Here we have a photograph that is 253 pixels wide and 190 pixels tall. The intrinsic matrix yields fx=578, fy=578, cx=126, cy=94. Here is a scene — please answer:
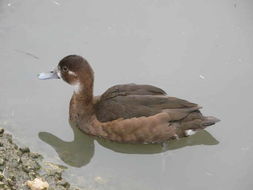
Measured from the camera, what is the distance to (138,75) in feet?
24.8

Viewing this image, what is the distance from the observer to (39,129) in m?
6.85

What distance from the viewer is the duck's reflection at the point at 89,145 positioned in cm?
661

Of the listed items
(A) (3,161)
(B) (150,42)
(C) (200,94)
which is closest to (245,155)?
(C) (200,94)

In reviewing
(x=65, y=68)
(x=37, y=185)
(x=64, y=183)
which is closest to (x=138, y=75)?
(x=65, y=68)

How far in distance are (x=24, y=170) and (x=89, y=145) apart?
119 centimetres

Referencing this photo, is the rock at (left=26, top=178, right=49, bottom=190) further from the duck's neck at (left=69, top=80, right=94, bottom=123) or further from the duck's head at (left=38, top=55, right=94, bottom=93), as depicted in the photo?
the duck's head at (left=38, top=55, right=94, bottom=93)

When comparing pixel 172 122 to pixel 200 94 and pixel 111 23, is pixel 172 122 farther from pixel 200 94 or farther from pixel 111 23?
pixel 111 23

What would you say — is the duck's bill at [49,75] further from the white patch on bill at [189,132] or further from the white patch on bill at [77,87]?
the white patch on bill at [189,132]

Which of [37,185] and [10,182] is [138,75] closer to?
[37,185]

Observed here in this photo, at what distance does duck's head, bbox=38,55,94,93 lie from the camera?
6.71 m

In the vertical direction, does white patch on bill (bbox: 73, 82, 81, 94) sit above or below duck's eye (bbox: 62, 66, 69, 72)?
below

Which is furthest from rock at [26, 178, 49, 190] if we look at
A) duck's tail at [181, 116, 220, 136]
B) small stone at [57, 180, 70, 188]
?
duck's tail at [181, 116, 220, 136]

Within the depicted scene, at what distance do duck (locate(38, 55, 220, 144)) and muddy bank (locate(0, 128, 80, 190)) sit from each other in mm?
787

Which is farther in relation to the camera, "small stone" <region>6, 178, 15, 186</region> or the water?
the water
